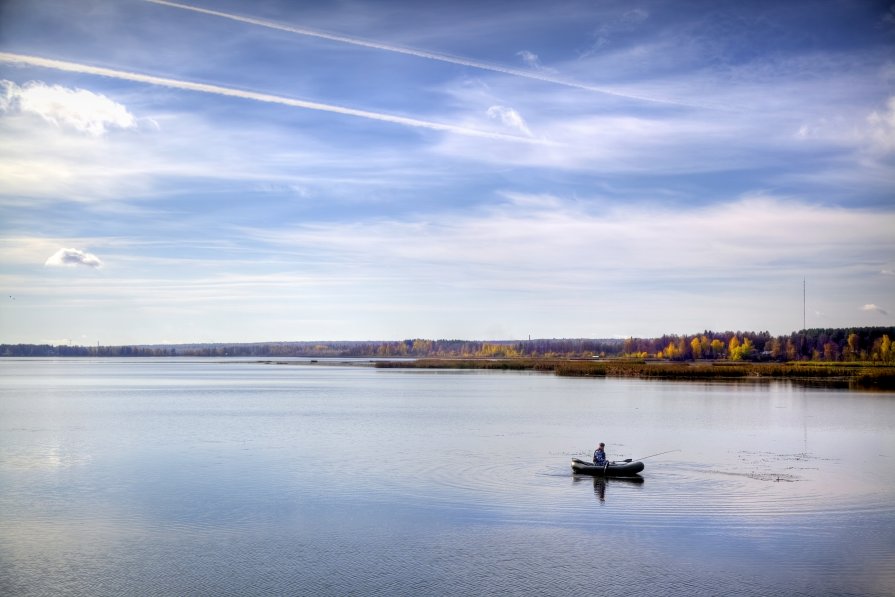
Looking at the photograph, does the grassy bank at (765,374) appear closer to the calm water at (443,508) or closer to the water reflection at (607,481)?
the calm water at (443,508)

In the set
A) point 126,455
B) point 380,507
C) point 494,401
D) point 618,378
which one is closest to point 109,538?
point 380,507

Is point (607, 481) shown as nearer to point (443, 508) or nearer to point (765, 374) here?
point (443, 508)

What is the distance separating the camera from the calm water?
49.6 feet

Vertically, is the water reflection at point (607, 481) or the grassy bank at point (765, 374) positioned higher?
the grassy bank at point (765, 374)

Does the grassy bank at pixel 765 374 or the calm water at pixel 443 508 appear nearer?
the calm water at pixel 443 508

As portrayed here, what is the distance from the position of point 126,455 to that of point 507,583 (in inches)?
745

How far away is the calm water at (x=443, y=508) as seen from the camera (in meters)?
15.1

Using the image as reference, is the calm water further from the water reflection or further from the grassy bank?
the grassy bank

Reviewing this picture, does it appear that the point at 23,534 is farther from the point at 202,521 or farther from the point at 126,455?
the point at 126,455

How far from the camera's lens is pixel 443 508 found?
20375mm

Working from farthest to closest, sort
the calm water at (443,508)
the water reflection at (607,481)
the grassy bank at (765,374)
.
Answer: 1. the grassy bank at (765,374)
2. the water reflection at (607,481)
3. the calm water at (443,508)

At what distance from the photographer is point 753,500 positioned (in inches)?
837

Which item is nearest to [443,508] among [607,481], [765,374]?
[607,481]

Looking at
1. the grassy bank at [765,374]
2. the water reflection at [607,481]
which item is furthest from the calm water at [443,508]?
the grassy bank at [765,374]
